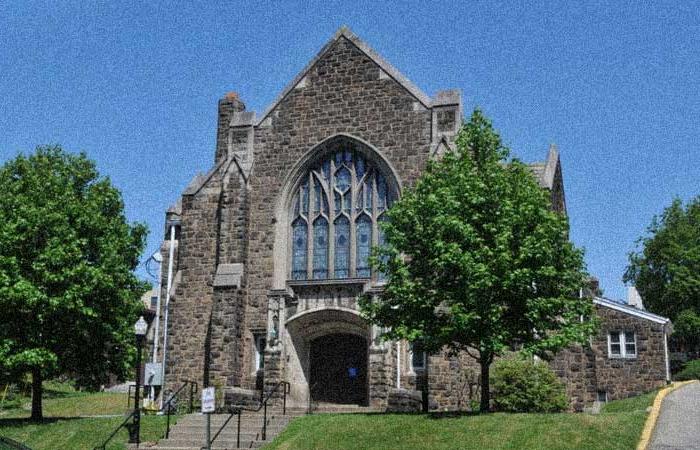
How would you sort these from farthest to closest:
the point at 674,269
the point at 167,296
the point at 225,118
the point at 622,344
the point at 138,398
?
1. the point at 674,269
2. the point at 622,344
3. the point at 225,118
4. the point at 167,296
5. the point at 138,398

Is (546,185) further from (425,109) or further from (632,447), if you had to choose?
(632,447)

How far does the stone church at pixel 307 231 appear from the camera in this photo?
26938 mm

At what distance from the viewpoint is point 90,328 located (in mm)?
25328

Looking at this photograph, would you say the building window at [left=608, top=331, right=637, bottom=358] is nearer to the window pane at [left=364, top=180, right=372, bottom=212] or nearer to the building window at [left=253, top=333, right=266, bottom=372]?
the window pane at [left=364, top=180, right=372, bottom=212]

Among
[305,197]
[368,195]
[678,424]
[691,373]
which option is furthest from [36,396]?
[691,373]

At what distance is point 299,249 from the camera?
28.4 meters

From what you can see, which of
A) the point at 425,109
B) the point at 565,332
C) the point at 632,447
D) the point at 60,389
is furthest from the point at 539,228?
the point at 60,389

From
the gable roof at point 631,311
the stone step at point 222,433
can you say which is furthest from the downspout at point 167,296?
the gable roof at point 631,311

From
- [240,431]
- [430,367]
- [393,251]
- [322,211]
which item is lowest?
[240,431]

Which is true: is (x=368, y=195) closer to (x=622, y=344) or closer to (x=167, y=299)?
(x=167, y=299)

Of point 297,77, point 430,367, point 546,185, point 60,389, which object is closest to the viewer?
point 430,367

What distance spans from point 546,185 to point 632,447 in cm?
1141

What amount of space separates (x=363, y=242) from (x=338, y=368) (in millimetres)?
4313

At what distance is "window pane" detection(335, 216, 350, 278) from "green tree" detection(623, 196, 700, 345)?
1108 inches
